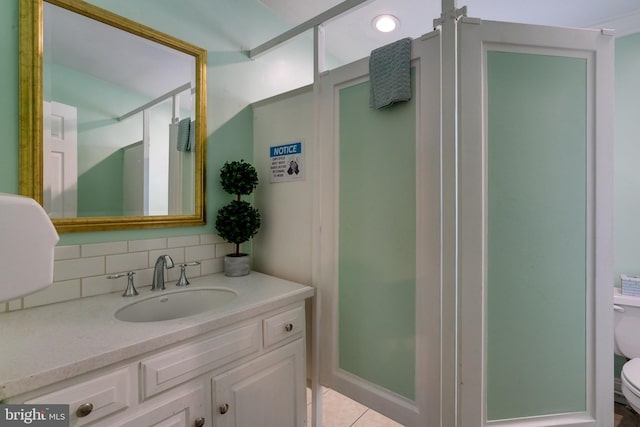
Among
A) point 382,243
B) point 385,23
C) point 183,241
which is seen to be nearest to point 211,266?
point 183,241

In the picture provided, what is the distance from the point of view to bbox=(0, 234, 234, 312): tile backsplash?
1.11 meters

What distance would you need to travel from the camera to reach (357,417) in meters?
1.73

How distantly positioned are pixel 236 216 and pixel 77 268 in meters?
0.67

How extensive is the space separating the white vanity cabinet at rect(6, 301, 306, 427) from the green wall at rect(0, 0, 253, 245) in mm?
647

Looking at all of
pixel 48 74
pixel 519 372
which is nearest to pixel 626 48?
pixel 519 372

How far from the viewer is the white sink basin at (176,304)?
1184 millimetres

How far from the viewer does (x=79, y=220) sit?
117cm

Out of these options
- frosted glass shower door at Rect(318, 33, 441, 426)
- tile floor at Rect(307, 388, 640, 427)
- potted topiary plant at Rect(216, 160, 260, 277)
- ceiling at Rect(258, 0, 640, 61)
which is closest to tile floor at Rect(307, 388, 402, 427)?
tile floor at Rect(307, 388, 640, 427)

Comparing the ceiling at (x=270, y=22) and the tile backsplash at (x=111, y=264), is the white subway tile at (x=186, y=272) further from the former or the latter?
the ceiling at (x=270, y=22)

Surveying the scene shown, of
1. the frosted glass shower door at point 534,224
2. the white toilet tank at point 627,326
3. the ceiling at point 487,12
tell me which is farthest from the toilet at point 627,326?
the ceiling at point 487,12

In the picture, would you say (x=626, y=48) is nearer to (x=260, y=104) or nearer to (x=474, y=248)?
(x=474, y=248)

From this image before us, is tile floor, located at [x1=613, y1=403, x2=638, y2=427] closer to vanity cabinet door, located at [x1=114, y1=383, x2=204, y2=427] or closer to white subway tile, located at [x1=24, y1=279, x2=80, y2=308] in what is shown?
vanity cabinet door, located at [x1=114, y1=383, x2=204, y2=427]

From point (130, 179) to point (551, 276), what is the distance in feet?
5.88

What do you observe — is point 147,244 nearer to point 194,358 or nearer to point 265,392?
point 194,358
